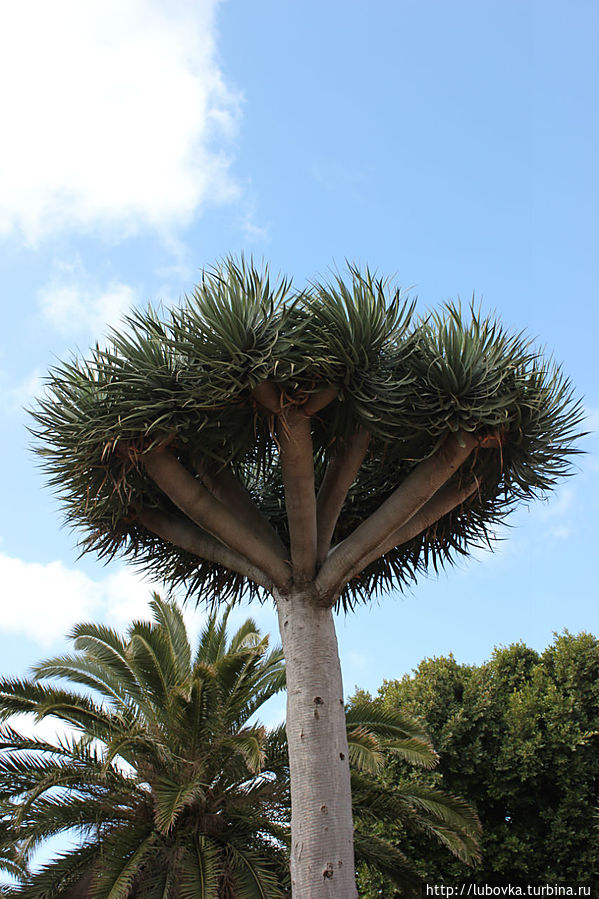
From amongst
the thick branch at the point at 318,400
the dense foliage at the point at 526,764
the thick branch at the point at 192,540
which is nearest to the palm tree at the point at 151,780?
the thick branch at the point at 192,540

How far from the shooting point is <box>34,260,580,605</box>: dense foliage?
745 cm

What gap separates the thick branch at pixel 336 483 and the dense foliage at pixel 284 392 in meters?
0.12

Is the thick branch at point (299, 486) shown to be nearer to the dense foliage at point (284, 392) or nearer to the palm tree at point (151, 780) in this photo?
the dense foliage at point (284, 392)

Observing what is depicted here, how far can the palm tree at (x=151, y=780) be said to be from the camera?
10070mm

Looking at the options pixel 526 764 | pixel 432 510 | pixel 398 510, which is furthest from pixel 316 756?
pixel 526 764

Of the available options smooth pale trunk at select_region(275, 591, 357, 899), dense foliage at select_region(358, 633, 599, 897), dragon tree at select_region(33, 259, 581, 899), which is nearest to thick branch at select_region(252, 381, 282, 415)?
dragon tree at select_region(33, 259, 581, 899)

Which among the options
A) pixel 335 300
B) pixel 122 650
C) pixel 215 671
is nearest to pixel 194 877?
pixel 215 671

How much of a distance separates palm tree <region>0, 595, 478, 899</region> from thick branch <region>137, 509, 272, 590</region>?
169cm

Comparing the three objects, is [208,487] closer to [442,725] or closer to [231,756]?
[231,756]

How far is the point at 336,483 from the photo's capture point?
8.41 m

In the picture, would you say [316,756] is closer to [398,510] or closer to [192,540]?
[398,510]

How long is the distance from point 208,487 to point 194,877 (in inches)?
184

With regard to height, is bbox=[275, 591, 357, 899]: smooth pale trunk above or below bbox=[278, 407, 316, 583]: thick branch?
below

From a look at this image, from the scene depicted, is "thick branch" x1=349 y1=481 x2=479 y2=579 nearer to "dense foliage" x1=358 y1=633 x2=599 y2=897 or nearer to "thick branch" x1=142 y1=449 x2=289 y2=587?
"thick branch" x1=142 y1=449 x2=289 y2=587
